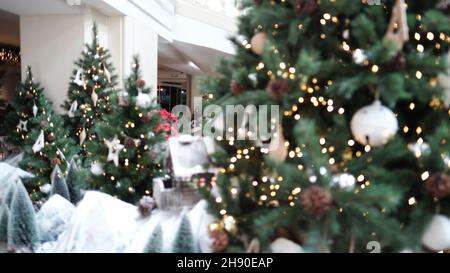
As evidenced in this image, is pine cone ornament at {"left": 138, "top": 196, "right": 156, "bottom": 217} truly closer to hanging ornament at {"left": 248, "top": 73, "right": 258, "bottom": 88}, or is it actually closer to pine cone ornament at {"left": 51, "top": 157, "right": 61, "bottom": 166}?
hanging ornament at {"left": 248, "top": 73, "right": 258, "bottom": 88}

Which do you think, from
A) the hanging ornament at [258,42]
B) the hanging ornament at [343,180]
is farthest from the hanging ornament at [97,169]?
the hanging ornament at [343,180]

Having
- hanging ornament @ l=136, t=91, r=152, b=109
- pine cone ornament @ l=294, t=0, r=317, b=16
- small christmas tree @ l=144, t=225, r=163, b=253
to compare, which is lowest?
small christmas tree @ l=144, t=225, r=163, b=253

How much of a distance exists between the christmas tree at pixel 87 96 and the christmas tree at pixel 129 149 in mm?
2591

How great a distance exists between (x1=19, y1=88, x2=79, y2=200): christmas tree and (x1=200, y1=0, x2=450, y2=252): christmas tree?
2.97 meters

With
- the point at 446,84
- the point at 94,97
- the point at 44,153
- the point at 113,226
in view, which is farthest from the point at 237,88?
the point at 94,97

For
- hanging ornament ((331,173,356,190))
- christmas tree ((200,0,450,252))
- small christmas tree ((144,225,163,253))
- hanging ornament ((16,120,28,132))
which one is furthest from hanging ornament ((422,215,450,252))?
hanging ornament ((16,120,28,132))

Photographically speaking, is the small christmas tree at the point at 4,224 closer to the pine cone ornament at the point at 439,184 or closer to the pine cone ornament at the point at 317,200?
the pine cone ornament at the point at 317,200

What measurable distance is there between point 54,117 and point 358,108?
Result: 13.1 feet

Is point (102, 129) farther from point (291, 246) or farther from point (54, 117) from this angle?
point (54, 117)

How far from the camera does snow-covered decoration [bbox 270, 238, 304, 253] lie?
158cm

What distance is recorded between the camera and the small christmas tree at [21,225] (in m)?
2.11

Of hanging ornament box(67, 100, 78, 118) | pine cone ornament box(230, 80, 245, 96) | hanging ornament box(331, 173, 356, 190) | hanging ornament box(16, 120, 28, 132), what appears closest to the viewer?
hanging ornament box(331, 173, 356, 190)

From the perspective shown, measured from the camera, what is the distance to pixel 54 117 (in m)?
4.77
